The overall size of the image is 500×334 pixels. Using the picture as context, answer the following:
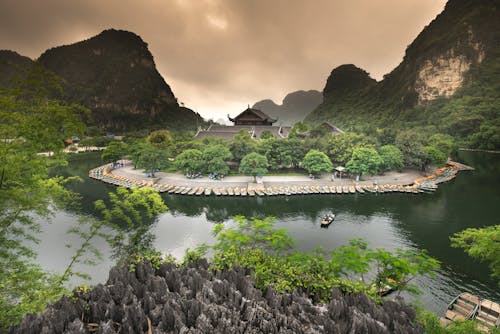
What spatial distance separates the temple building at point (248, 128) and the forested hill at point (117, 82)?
196 ft

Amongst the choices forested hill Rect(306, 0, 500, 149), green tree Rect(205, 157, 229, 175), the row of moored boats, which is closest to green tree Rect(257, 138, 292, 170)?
the row of moored boats

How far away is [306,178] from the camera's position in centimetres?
3725

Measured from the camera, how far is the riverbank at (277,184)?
3244cm

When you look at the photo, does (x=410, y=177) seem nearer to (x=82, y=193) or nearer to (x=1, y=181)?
(x=1, y=181)

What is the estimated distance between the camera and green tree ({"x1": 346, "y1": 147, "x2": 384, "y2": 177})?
3462 centimetres

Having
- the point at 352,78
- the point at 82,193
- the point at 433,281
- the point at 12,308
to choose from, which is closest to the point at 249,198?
the point at 433,281

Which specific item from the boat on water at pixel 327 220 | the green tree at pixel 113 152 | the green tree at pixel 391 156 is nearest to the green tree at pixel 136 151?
the green tree at pixel 113 152

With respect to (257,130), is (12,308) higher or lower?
lower

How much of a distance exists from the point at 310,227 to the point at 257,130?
36332mm

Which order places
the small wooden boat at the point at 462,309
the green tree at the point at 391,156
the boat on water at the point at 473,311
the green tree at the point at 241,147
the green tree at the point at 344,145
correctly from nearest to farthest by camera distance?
the boat on water at the point at 473,311
the small wooden boat at the point at 462,309
the green tree at the point at 391,156
the green tree at the point at 344,145
the green tree at the point at 241,147

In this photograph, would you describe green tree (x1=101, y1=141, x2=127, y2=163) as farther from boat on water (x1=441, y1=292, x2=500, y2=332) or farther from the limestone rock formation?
the limestone rock formation

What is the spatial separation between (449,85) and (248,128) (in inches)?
2916

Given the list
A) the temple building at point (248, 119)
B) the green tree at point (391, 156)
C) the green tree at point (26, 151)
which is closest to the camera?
the green tree at point (26, 151)

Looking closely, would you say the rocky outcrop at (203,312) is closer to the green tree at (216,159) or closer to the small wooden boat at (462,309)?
the small wooden boat at (462,309)
